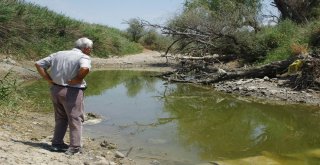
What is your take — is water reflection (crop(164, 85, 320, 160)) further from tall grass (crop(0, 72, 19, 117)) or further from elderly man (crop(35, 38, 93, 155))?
tall grass (crop(0, 72, 19, 117))

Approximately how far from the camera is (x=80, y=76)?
6398 mm

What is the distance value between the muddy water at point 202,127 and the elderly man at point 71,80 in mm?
1242

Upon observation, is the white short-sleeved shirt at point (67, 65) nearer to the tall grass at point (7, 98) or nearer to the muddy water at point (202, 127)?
the muddy water at point (202, 127)

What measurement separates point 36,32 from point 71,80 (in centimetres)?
1943

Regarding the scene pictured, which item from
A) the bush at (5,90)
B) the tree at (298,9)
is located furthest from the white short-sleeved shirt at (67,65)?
the tree at (298,9)

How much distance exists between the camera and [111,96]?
49.4ft

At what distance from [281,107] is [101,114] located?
5069 mm

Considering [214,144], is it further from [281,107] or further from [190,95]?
[190,95]

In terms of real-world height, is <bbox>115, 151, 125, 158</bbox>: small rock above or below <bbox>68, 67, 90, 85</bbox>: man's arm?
below

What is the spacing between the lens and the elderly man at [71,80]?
645 centimetres

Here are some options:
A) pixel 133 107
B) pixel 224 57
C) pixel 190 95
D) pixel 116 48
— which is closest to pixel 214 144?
pixel 133 107

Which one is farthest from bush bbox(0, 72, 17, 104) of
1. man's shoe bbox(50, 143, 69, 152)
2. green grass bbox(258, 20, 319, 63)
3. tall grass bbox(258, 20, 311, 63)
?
green grass bbox(258, 20, 319, 63)

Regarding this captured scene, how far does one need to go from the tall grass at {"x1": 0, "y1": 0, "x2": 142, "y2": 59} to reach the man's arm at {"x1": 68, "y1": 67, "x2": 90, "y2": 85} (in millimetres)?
15542

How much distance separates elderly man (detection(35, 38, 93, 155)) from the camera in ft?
21.1
